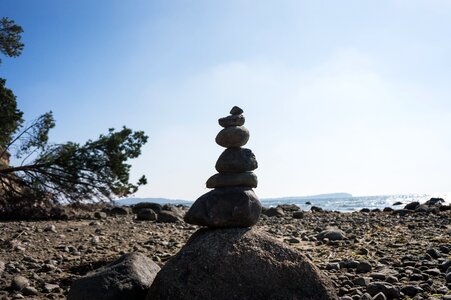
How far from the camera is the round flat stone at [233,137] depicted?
7.04 meters

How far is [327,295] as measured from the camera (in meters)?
5.93

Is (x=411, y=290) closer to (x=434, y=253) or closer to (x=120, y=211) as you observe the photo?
(x=434, y=253)

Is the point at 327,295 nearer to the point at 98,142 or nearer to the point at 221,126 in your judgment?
the point at 221,126

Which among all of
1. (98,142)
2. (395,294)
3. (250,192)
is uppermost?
(98,142)

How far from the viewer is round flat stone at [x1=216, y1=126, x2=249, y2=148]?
23.1 feet

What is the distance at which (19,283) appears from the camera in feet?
27.0

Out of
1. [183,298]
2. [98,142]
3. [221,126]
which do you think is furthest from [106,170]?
[183,298]

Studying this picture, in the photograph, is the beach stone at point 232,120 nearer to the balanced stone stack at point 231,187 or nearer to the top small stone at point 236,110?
the balanced stone stack at point 231,187

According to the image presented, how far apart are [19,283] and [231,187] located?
4830 millimetres

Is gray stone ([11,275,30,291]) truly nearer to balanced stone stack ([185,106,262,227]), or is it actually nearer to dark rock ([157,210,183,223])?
balanced stone stack ([185,106,262,227])

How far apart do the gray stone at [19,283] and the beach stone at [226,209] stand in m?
3.94

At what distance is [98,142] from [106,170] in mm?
1355

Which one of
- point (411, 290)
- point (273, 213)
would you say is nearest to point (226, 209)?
point (411, 290)

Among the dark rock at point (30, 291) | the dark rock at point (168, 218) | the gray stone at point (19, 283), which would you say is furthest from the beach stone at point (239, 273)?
the dark rock at point (168, 218)
